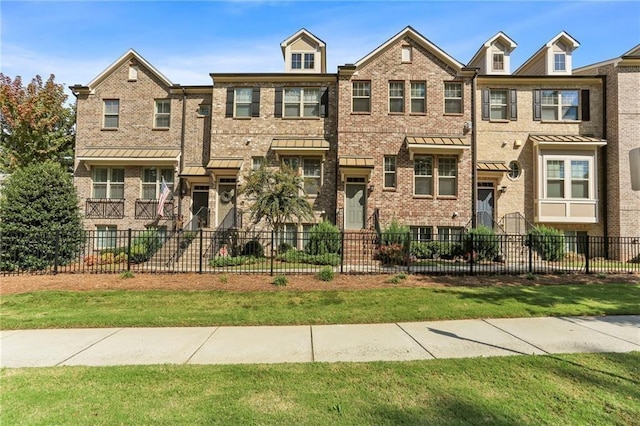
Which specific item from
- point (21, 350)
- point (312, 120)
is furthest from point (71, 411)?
point (312, 120)

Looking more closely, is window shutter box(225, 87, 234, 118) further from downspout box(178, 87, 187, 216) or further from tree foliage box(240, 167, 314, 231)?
tree foliage box(240, 167, 314, 231)

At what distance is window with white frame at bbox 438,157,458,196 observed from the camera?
17.9 m

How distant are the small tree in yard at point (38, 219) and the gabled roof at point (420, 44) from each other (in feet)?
47.9

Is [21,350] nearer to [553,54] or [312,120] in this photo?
[312,120]

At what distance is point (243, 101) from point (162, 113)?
4704 mm

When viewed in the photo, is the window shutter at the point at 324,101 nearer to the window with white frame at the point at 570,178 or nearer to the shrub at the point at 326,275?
the shrub at the point at 326,275

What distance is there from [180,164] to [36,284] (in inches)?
395

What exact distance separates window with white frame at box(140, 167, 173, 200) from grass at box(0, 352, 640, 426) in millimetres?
15581

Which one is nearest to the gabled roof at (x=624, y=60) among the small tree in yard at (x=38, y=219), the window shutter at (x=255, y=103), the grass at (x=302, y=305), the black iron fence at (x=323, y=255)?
the black iron fence at (x=323, y=255)

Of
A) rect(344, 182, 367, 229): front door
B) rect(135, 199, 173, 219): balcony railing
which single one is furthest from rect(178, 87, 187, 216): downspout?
rect(344, 182, 367, 229): front door

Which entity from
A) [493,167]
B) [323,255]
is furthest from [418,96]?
[323,255]

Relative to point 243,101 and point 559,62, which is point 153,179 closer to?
point 243,101

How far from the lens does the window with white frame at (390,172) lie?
17922mm

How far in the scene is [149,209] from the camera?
1894cm
